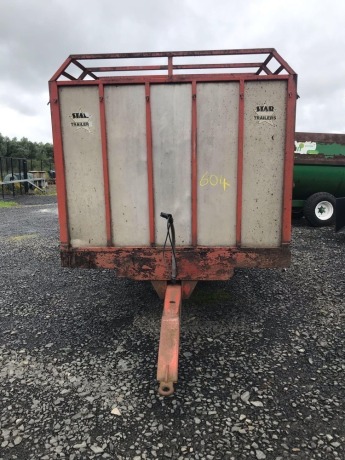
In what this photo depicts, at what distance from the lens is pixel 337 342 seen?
374cm

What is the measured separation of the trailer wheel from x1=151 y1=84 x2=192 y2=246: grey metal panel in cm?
700

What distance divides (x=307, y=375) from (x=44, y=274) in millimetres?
4573

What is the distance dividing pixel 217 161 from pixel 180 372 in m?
1.99

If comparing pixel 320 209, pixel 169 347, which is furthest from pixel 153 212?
pixel 320 209

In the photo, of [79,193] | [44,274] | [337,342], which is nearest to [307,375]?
[337,342]

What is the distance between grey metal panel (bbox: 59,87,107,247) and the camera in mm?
3561

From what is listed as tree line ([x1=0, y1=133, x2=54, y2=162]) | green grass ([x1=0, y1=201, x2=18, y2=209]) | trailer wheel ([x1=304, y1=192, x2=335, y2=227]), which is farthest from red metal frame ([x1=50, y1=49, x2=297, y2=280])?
tree line ([x1=0, y1=133, x2=54, y2=162])

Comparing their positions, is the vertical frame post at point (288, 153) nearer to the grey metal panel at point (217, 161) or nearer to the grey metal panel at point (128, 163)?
the grey metal panel at point (217, 161)

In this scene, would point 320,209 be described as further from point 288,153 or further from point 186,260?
point 186,260

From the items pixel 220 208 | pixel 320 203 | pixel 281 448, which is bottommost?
pixel 281 448

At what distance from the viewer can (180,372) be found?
3260mm

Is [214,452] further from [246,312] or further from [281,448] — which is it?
[246,312]

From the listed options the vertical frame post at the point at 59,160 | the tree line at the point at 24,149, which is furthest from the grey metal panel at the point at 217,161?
the tree line at the point at 24,149

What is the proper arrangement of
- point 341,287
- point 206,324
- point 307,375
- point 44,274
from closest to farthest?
1. point 307,375
2. point 206,324
3. point 341,287
4. point 44,274
